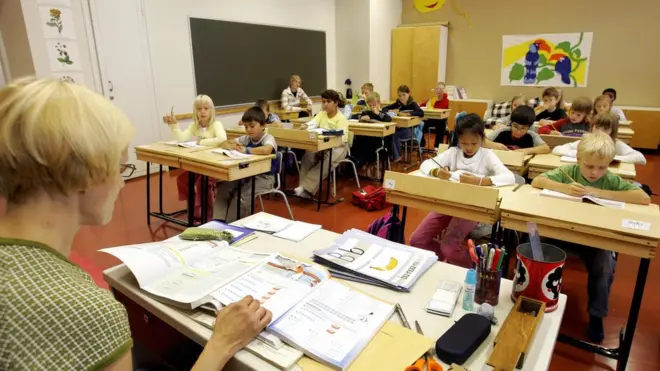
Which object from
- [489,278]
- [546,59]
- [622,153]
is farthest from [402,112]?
[489,278]


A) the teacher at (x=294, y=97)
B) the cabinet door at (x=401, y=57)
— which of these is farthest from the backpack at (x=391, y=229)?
the cabinet door at (x=401, y=57)

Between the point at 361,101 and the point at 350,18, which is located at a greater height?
the point at 350,18

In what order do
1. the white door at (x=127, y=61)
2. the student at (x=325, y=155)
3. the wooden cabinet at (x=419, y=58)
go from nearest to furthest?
the student at (x=325, y=155) → the white door at (x=127, y=61) → the wooden cabinet at (x=419, y=58)

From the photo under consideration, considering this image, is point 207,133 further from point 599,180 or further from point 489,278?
point 489,278

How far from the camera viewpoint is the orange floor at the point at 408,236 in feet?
6.71

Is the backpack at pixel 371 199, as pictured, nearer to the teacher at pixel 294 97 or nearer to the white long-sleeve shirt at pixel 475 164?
the white long-sleeve shirt at pixel 475 164

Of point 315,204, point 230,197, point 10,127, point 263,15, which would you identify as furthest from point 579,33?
point 10,127

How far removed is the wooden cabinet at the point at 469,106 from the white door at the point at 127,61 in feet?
18.4

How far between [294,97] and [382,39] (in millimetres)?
2772

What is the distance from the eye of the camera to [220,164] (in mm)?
2891

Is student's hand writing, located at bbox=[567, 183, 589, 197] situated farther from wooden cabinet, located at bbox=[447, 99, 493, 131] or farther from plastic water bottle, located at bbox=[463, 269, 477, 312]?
wooden cabinet, located at bbox=[447, 99, 493, 131]

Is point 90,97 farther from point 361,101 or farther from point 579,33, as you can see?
point 579,33

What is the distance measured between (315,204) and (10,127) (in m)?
3.86

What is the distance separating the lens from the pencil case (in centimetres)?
88
